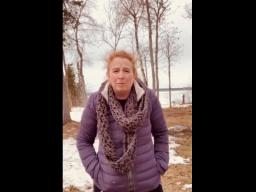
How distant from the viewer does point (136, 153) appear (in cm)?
140

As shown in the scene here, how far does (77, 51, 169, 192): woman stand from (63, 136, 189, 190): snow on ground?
69mm

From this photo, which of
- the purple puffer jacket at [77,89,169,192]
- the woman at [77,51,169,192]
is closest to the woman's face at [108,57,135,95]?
the woman at [77,51,169,192]

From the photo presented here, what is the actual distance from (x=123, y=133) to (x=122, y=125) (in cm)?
4

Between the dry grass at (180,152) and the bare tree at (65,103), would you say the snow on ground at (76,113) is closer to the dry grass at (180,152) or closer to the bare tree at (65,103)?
the bare tree at (65,103)

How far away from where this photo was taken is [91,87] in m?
1.51

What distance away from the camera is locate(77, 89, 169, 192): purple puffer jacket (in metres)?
1.40

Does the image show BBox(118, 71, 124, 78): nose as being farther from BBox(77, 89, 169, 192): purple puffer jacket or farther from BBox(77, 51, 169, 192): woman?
BBox(77, 89, 169, 192): purple puffer jacket

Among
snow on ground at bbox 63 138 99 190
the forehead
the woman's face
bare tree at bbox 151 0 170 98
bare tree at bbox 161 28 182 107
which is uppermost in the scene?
bare tree at bbox 151 0 170 98

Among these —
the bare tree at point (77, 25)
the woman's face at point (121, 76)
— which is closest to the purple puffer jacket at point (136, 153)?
the woman's face at point (121, 76)

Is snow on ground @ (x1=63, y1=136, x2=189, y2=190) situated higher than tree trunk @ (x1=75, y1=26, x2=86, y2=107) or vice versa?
tree trunk @ (x1=75, y1=26, x2=86, y2=107)

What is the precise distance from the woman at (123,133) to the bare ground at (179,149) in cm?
7
